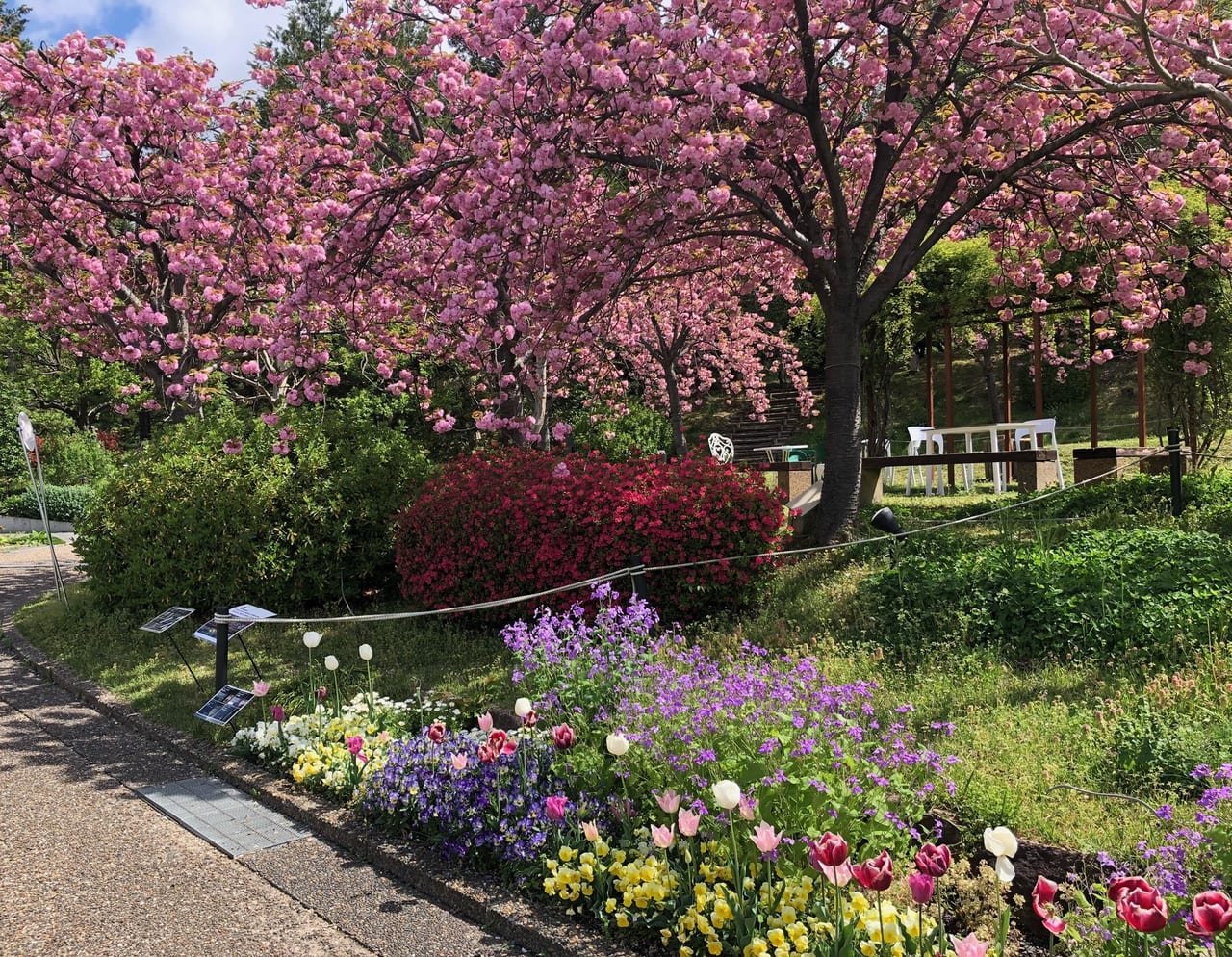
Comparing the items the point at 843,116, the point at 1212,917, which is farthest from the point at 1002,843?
the point at 843,116

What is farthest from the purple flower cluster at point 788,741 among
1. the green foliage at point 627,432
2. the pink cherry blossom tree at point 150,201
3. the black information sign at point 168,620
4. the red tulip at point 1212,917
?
the green foliage at point 627,432

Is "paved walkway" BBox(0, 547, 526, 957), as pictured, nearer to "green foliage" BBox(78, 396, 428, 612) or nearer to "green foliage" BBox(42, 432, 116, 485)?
"green foliage" BBox(78, 396, 428, 612)

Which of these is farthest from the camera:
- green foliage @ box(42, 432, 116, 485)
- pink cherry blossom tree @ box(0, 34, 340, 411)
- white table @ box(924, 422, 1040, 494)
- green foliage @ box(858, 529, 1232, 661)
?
green foliage @ box(42, 432, 116, 485)

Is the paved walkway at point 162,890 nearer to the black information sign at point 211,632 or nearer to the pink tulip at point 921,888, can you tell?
the black information sign at point 211,632

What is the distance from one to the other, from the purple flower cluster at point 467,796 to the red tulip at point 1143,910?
1836mm

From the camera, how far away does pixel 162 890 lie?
330 cm

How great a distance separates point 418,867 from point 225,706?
197 cm

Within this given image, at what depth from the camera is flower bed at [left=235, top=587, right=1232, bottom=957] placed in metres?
2.21

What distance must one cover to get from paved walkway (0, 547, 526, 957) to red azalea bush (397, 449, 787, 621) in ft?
7.47

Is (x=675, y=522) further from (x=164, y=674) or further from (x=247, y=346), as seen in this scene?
(x=247, y=346)

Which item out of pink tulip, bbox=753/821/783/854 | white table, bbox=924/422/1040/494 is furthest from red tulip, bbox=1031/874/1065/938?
white table, bbox=924/422/1040/494

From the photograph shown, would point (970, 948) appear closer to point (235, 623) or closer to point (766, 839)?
point (766, 839)

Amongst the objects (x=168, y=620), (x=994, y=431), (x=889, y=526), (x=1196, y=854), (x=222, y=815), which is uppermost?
(x=994, y=431)

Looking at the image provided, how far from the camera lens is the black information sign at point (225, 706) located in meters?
4.61
